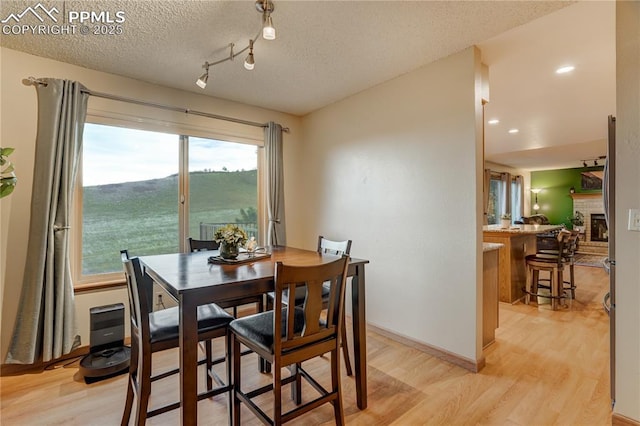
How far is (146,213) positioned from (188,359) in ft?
7.39

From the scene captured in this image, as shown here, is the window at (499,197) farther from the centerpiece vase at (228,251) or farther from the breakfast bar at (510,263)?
the centerpiece vase at (228,251)

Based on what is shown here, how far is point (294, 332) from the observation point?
1.60 metres

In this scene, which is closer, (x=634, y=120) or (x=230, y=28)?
(x=634, y=120)

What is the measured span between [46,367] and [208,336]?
1862 mm

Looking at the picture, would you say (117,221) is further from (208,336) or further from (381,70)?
(381,70)

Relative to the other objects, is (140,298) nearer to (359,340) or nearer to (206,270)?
(206,270)

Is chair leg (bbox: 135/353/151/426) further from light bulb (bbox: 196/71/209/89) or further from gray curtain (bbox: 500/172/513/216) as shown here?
gray curtain (bbox: 500/172/513/216)

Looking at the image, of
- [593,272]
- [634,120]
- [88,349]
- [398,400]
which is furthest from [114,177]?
[593,272]

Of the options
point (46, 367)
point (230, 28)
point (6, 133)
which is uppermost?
point (230, 28)

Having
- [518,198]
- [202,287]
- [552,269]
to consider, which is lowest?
[552,269]

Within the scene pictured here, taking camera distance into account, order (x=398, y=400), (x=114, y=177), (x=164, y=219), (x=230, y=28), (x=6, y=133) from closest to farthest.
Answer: (x=398, y=400)
(x=230, y=28)
(x=6, y=133)
(x=114, y=177)
(x=164, y=219)

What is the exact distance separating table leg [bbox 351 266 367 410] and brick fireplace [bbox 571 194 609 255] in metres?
9.87

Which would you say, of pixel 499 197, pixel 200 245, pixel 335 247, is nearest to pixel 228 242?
pixel 200 245

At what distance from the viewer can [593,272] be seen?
19.2ft
